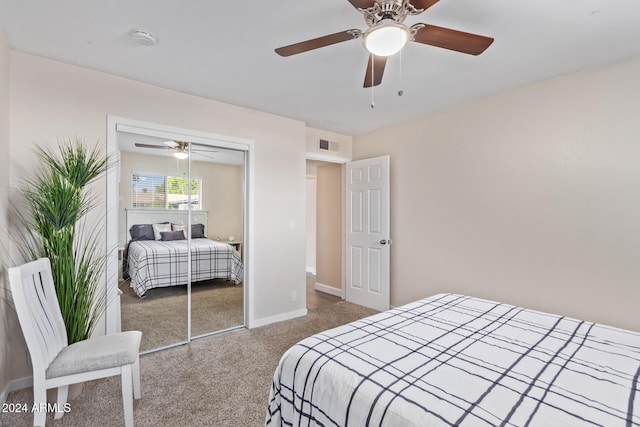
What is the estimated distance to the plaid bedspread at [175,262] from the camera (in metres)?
2.84

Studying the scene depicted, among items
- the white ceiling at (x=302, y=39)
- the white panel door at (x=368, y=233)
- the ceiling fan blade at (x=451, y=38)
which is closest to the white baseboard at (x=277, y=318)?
the white panel door at (x=368, y=233)

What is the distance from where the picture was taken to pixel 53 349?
70.2 inches

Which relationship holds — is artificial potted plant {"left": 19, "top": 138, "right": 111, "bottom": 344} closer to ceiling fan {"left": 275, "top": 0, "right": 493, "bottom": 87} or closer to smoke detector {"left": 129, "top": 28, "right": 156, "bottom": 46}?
smoke detector {"left": 129, "top": 28, "right": 156, "bottom": 46}

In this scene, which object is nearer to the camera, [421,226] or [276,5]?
[276,5]

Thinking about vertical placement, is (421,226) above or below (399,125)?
below

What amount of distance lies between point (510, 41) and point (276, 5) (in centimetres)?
161

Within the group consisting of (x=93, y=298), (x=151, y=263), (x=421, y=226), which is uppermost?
(x=421, y=226)

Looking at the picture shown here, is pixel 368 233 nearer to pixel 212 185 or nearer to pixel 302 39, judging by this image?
pixel 212 185

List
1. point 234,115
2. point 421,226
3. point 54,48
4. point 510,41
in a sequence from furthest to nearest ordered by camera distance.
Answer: point 421,226 → point 234,115 → point 54,48 → point 510,41

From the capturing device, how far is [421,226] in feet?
12.1

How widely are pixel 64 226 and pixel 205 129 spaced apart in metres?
1.55

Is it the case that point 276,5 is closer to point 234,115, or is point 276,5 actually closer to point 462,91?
point 234,115

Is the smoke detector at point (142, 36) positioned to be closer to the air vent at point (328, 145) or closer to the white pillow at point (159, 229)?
the white pillow at point (159, 229)

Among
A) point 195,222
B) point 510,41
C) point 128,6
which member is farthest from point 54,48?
point 510,41
